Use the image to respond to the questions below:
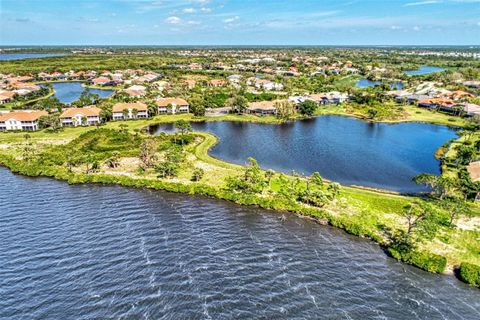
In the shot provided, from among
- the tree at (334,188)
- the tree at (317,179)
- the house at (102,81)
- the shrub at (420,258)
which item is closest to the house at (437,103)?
the tree at (334,188)

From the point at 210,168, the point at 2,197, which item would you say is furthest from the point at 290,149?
the point at 2,197

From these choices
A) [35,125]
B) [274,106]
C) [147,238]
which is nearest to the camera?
[147,238]

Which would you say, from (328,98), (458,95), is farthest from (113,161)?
(458,95)

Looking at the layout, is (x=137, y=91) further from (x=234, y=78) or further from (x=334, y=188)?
(x=334, y=188)

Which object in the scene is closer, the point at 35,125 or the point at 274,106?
the point at 35,125

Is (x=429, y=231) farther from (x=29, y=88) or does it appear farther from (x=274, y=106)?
(x=29, y=88)

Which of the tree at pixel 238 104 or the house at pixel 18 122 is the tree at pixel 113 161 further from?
the tree at pixel 238 104
